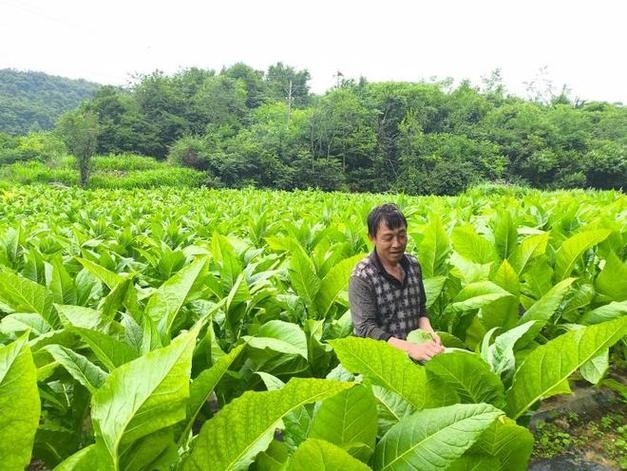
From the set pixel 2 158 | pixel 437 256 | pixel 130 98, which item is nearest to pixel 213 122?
pixel 130 98

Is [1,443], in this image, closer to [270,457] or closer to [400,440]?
[270,457]

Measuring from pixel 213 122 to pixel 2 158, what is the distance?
69.2 feet

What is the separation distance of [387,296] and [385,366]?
4.09 ft

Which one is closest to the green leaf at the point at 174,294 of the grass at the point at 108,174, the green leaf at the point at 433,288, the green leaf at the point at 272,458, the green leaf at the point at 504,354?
the green leaf at the point at 272,458

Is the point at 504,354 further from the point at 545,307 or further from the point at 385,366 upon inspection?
the point at 545,307

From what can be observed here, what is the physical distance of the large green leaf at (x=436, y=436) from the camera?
2.97ft

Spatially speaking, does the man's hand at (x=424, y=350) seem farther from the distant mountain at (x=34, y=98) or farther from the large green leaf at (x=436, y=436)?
the distant mountain at (x=34, y=98)

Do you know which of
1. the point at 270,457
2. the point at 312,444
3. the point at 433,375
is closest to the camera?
the point at 312,444

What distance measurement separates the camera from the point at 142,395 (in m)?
0.84

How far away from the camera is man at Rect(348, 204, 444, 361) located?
90.4 inches

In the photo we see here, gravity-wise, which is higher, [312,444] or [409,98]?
[409,98]

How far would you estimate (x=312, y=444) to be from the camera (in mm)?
761

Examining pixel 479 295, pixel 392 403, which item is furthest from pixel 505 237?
pixel 392 403

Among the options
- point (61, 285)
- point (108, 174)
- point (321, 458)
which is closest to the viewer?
point (321, 458)
